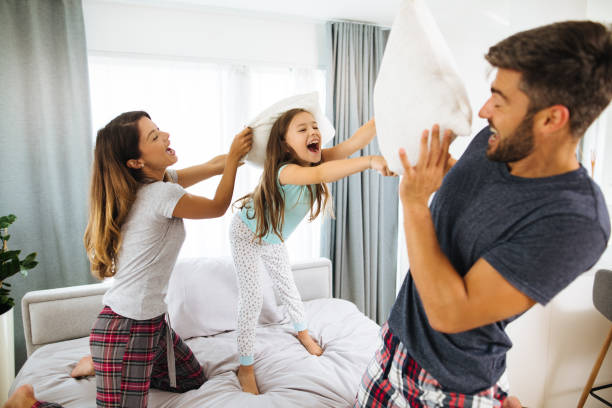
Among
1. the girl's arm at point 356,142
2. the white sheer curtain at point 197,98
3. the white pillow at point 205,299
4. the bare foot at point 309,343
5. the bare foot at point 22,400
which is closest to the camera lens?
the bare foot at point 22,400

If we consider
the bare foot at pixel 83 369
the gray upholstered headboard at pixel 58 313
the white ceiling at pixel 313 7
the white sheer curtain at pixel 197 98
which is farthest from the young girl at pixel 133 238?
the white ceiling at pixel 313 7

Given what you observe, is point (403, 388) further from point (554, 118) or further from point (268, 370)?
point (268, 370)

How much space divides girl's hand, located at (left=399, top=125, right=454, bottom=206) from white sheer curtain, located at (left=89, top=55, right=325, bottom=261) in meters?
1.93

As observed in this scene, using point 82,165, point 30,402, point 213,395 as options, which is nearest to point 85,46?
point 82,165

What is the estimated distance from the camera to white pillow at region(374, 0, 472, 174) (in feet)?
2.44

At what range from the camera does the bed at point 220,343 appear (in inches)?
56.4

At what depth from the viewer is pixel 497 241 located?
72cm

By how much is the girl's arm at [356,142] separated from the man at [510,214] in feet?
1.90

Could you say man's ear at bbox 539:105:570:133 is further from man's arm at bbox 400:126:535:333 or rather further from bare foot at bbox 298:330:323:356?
bare foot at bbox 298:330:323:356

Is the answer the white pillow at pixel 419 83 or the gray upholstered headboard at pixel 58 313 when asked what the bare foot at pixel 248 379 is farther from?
the white pillow at pixel 419 83

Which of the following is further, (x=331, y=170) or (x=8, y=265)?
(x=8, y=265)

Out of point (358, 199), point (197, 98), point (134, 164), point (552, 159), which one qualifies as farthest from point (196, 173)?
point (358, 199)

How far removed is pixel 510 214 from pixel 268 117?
1.00m

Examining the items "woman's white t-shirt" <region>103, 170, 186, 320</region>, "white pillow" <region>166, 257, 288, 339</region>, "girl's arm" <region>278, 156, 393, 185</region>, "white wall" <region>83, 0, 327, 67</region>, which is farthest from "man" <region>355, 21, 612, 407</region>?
"white wall" <region>83, 0, 327, 67</region>
